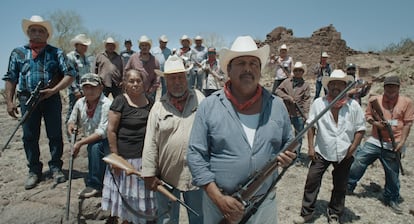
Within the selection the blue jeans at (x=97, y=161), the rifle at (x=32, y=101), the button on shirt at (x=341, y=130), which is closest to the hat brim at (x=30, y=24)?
the rifle at (x=32, y=101)

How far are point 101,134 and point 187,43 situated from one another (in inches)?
219

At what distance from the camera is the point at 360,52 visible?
22828 mm

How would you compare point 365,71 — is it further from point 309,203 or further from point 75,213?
point 75,213

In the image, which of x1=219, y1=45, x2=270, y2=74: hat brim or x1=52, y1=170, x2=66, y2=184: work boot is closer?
x1=219, y1=45, x2=270, y2=74: hat brim

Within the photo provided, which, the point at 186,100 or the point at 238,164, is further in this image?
the point at 186,100

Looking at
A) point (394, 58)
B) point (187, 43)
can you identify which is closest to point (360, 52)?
point (394, 58)

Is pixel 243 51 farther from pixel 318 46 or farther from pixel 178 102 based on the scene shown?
pixel 318 46

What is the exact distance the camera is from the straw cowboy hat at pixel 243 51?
84.2 inches

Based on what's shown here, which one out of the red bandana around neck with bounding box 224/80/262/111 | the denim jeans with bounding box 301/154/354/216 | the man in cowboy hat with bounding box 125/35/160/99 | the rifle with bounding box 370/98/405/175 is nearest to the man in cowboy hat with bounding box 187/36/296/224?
the red bandana around neck with bounding box 224/80/262/111

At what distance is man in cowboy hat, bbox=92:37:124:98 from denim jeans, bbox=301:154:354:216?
12.6 feet

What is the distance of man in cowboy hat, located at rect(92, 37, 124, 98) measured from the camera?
18.0 ft

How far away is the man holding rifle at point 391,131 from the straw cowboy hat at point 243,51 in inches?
116

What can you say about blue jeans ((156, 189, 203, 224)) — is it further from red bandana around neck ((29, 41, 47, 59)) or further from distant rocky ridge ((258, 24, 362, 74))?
distant rocky ridge ((258, 24, 362, 74))

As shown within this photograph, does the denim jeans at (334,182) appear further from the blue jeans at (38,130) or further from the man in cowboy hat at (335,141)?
the blue jeans at (38,130)
